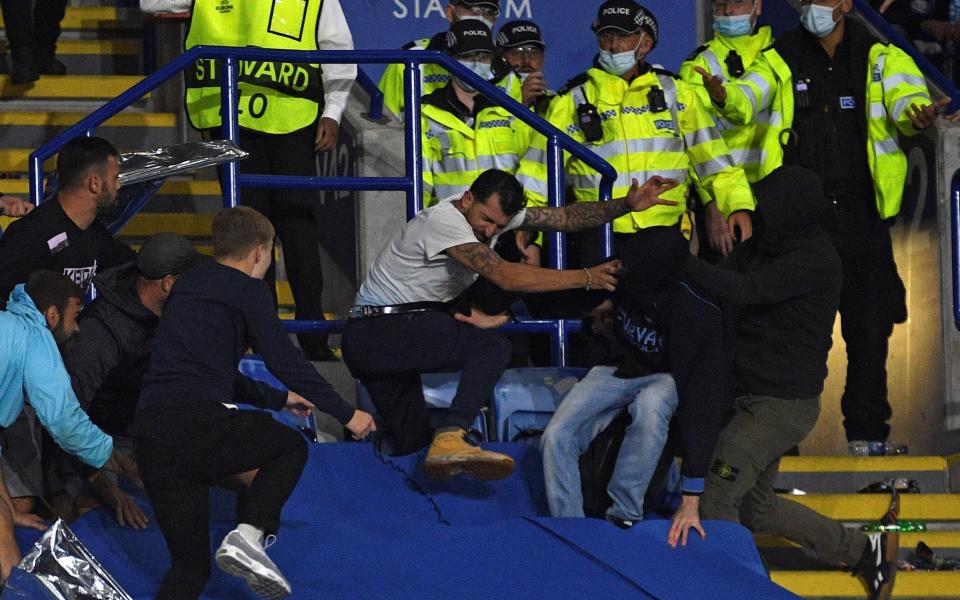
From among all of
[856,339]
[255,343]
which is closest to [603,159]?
[856,339]

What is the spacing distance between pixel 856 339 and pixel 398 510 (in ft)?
8.59

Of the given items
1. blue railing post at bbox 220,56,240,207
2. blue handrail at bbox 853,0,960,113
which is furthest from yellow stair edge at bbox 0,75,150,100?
blue handrail at bbox 853,0,960,113

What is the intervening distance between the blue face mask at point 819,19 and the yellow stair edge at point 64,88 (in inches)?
156

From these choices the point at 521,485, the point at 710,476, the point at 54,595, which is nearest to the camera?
the point at 54,595

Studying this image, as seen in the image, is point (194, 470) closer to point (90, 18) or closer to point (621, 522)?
point (621, 522)

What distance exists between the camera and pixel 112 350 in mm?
6934

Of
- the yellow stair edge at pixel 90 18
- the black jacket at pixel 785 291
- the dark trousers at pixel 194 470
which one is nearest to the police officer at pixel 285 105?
the black jacket at pixel 785 291

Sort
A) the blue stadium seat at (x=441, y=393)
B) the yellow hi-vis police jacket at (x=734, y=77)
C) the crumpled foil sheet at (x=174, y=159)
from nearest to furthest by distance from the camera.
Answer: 1. the crumpled foil sheet at (x=174, y=159)
2. the blue stadium seat at (x=441, y=393)
3. the yellow hi-vis police jacket at (x=734, y=77)

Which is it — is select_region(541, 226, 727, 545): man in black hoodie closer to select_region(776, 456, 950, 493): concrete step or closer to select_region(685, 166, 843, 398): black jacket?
select_region(685, 166, 843, 398): black jacket

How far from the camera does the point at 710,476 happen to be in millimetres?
7031

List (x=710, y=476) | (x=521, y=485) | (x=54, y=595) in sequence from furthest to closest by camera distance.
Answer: (x=521, y=485) → (x=710, y=476) → (x=54, y=595)

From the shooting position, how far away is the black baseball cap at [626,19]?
887cm

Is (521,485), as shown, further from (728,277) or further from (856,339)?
(856,339)

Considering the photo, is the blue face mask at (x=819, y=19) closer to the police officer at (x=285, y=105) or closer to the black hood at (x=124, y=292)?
the police officer at (x=285, y=105)
